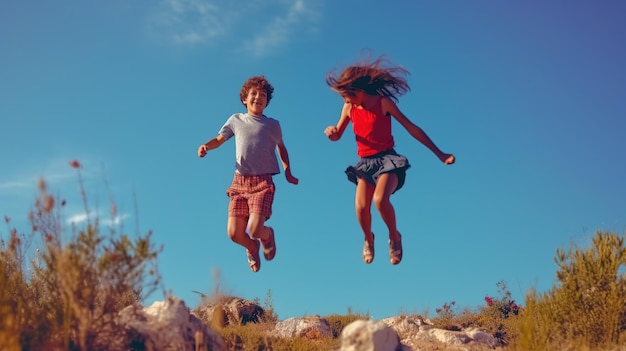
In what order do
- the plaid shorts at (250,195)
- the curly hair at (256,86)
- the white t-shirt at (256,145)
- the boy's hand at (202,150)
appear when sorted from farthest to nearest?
1. the curly hair at (256,86)
2. the boy's hand at (202,150)
3. the white t-shirt at (256,145)
4. the plaid shorts at (250,195)

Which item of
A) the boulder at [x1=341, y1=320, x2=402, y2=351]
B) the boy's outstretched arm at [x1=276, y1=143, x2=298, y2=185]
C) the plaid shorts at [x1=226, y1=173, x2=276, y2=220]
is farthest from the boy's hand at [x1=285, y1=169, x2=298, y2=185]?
the boulder at [x1=341, y1=320, x2=402, y2=351]

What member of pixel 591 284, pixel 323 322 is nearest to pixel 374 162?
pixel 591 284

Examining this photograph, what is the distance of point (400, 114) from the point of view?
9.03m

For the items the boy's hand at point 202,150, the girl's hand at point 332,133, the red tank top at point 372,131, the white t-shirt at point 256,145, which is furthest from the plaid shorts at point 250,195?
the red tank top at point 372,131

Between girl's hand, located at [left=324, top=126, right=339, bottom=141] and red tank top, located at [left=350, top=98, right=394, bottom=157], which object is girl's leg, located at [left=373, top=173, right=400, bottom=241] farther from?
girl's hand, located at [left=324, top=126, right=339, bottom=141]

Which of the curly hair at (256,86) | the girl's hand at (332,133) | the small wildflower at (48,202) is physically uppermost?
the curly hair at (256,86)

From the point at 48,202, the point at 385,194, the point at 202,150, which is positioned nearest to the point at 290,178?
the point at 202,150

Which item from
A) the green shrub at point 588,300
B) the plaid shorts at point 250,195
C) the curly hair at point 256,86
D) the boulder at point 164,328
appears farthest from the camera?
the curly hair at point 256,86

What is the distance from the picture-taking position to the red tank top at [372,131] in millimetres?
8930

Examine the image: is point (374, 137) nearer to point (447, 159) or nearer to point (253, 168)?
point (447, 159)

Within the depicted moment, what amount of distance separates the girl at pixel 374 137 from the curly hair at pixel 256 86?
143 cm

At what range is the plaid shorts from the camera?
9648mm

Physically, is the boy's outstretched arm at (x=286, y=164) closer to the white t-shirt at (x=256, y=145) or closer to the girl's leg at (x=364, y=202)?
the white t-shirt at (x=256, y=145)

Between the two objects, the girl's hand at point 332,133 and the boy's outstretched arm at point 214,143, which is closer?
the girl's hand at point 332,133
